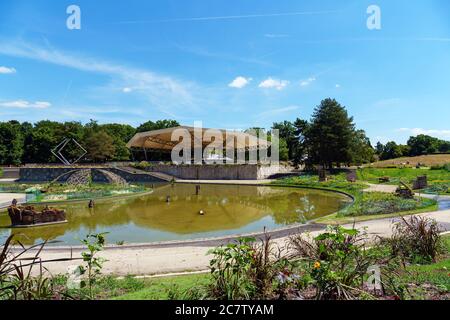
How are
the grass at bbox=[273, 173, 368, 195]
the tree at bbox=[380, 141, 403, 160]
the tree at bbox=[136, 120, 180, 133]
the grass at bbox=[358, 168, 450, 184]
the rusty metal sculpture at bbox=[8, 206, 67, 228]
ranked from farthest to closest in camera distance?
the tree at bbox=[136, 120, 180, 133], the tree at bbox=[380, 141, 403, 160], the grass at bbox=[358, 168, 450, 184], the grass at bbox=[273, 173, 368, 195], the rusty metal sculpture at bbox=[8, 206, 67, 228]

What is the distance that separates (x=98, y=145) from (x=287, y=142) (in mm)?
37844

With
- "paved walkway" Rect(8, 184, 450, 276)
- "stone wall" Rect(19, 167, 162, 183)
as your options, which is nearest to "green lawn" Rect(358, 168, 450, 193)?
"stone wall" Rect(19, 167, 162, 183)

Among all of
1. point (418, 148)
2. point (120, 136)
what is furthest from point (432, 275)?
point (418, 148)

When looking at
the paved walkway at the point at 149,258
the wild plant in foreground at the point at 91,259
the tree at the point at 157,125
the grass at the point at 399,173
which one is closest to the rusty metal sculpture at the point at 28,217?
the paved walkway at the point at 149,258

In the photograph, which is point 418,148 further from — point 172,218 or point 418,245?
point 418,245

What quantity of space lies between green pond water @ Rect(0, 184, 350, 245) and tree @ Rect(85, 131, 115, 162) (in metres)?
44.4

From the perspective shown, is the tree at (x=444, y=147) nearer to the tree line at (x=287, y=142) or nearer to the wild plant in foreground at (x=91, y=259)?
the tree line at (x=287, y=142)

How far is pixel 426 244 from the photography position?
7180 millimetres

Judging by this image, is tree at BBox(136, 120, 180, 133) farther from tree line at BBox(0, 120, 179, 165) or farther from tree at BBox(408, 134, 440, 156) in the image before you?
tree at BBox(408, 134, 440, 156)

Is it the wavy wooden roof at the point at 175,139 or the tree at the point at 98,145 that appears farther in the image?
the tree at the point at 98,145

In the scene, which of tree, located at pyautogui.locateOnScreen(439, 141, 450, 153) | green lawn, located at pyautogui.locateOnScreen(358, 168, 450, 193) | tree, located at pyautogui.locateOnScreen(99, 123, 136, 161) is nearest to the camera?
green lawn, located at pyautogui.locateOnScreen(358, 168, 450, 193)

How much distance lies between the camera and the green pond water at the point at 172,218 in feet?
45.3

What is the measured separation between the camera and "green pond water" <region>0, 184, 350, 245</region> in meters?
13.8

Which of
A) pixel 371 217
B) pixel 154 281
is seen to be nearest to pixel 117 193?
pixel 371 217
